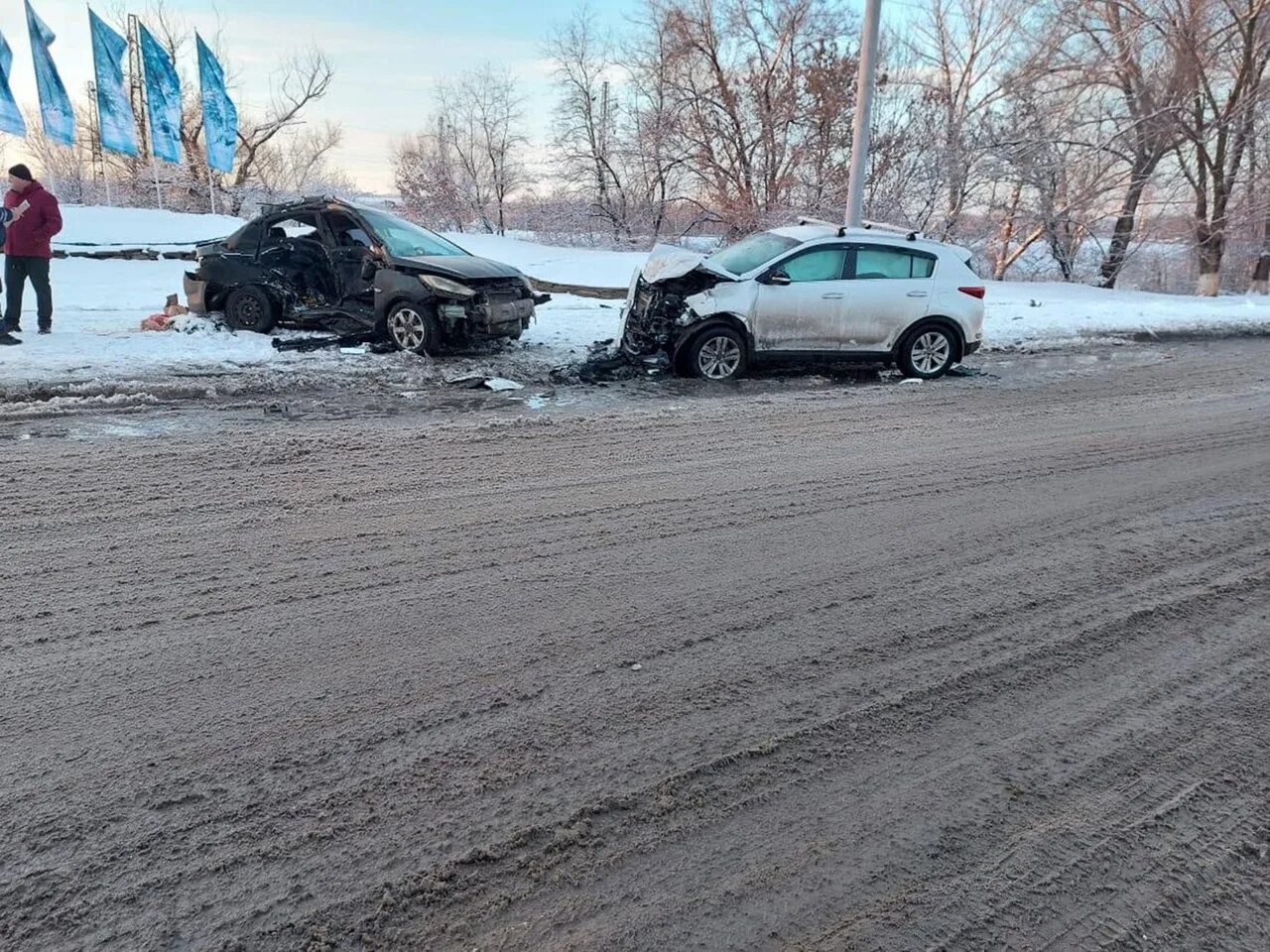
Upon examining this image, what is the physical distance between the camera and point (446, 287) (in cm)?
959

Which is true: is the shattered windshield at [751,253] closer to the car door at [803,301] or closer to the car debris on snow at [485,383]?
the car door at [803,301]

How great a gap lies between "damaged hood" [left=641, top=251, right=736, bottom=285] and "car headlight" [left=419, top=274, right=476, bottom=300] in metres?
2.10

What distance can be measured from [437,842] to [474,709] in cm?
66

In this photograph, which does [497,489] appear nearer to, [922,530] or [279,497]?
[279,497]

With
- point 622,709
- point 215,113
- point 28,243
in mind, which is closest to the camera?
point 622,709

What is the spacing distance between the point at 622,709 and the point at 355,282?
8.86m

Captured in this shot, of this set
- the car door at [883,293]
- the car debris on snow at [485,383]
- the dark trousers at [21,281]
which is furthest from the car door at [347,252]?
the car door at [883,293]

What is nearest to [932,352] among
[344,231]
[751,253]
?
[751,253]

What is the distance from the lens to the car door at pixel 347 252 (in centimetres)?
1036

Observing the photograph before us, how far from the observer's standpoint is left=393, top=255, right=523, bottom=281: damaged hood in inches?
380

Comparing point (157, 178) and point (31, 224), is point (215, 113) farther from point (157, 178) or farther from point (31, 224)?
point (31, 224)

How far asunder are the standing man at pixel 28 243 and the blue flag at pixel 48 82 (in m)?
20.0

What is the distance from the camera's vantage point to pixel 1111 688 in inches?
127

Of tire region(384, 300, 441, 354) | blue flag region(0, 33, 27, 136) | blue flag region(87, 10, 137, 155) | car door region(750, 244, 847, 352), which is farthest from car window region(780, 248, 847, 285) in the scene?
blue flag region(87, 10, 137, 155)
